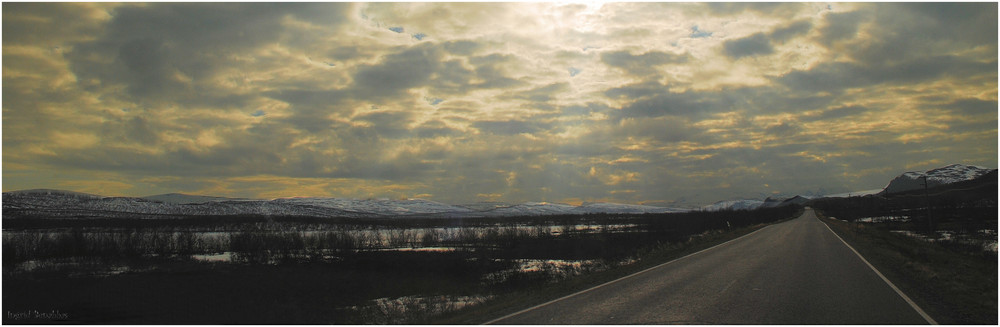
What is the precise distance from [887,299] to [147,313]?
89.1ft

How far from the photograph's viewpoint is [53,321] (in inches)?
837

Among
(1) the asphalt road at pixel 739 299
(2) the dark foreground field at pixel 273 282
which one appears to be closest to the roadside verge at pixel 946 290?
(1) the asphalt road at pixel 739 299

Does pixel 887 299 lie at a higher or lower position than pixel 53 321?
higher

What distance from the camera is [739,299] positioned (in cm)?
1293

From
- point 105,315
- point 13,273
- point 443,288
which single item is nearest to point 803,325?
point 443,288

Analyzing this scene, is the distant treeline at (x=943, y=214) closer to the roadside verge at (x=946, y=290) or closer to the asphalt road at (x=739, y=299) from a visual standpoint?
the roadside verge at (x=946, y=290)

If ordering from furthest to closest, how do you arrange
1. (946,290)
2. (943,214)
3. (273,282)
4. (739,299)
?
(943,214) → (273,282) → (946,290) → (739,299)

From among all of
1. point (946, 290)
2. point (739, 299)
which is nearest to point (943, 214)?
point (946, 290)

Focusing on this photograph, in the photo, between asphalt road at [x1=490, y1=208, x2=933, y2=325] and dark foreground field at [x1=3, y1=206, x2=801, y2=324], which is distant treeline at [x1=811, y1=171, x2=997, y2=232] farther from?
asphalt road at [x1=490, y1=208, x2=933, y2=325]

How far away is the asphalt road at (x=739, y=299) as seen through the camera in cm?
1084

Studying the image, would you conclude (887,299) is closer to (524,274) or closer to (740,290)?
(740,290)

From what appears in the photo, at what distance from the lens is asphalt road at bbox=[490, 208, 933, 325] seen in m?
10.8

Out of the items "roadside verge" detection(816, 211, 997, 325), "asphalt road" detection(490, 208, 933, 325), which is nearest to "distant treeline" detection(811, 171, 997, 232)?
"roadside verge" detection(816, 211, 997, 325)

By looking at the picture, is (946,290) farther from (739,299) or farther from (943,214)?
(943,214)
